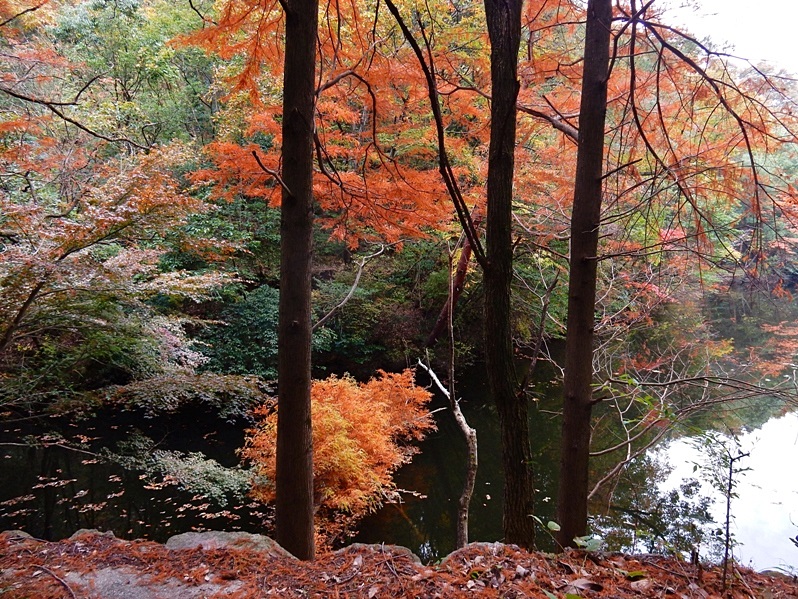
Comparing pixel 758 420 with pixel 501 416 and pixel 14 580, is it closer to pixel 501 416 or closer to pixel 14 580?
pixel 501 416

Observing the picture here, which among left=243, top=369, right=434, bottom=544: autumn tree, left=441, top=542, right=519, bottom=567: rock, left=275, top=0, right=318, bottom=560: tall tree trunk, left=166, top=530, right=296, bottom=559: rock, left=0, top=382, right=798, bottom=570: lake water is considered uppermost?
left=275, top=0, right=318, bottom=560: tall tree trunk

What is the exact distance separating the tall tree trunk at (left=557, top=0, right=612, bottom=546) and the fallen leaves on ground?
482 mm

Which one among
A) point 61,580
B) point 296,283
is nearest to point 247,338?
point 296,283

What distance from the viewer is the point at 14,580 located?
186 cm

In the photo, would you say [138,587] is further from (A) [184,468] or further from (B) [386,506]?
(B) [386,506]

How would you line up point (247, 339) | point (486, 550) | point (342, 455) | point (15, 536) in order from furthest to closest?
1. point (247, 339)
2. point (342, 455)
3. point (15, 536)
4. point (486, 550)

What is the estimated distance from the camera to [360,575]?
1913 millimetres

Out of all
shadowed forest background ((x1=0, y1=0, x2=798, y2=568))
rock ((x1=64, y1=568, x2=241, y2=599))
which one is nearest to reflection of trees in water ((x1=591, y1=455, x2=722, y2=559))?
shadowed forest background ((x1=0, y1=0, x2=798, y2=568))

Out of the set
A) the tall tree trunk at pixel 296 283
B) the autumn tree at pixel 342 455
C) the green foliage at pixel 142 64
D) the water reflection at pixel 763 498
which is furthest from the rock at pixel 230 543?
the green foliage at pixel 142 64

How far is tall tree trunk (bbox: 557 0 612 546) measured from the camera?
2551 millimetres

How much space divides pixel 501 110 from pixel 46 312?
14.1 ft

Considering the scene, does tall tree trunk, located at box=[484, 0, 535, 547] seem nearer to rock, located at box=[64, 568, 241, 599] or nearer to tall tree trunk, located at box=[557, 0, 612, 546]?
tall tree trunk, located at box=[557, 0, 612, 546]

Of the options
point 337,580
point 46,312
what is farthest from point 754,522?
point 46,312

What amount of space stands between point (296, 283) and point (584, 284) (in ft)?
5.30
